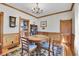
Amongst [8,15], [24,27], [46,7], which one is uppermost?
[46,7]

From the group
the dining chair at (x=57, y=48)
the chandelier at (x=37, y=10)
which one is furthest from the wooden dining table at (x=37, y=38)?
the chandelier at (x=37, y=10)

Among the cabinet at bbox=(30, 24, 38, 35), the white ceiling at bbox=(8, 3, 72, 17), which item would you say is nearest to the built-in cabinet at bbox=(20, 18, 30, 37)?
the cabinet at bbox=(30, 24, 38, 35)

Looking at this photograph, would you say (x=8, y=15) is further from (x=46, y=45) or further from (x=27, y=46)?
(x=46, y=45)

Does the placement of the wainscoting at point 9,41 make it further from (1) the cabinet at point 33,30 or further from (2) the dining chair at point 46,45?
(2) the dining chair at point 46,45

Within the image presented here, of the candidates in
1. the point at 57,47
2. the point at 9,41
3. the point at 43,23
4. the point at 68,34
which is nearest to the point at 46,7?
the point at 43,23

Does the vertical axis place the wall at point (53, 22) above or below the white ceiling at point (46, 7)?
below

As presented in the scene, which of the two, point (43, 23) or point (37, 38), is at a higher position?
point (43, 23)

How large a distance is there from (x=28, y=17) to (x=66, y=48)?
766mm

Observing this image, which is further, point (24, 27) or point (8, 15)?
point (24, 27)

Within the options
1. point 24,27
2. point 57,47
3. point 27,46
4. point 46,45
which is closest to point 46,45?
point 46,45

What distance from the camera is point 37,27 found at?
1.82 meters

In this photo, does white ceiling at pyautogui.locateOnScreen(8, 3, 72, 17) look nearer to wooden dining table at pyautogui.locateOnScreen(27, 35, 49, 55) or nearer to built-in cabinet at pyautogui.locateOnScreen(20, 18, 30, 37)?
built-in cabinet at pyautogui.locateOnScreen(20, 18, 30, 37)

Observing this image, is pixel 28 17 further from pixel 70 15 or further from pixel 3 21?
pixel 70 15

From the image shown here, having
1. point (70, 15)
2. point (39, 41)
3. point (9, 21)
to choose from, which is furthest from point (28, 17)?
point (70, 15)
